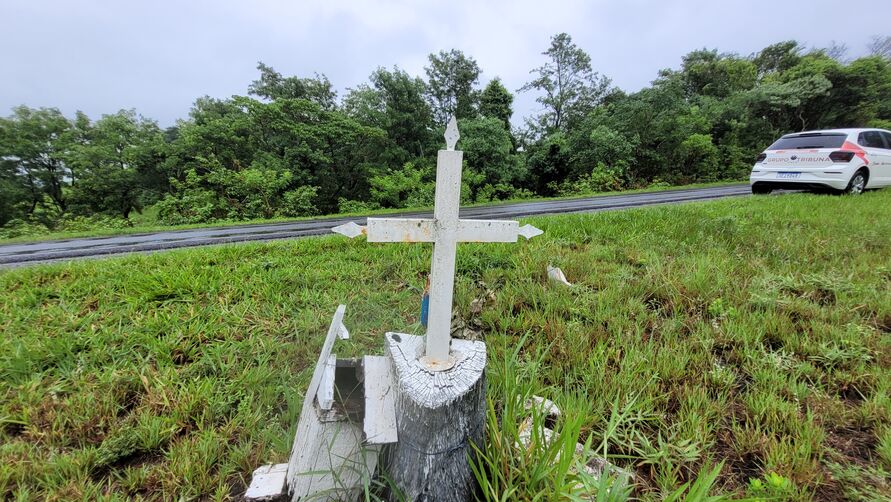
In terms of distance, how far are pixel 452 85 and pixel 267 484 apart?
19264 millimetres

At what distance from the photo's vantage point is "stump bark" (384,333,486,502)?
1.00 m

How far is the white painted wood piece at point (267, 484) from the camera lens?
1.14 meters

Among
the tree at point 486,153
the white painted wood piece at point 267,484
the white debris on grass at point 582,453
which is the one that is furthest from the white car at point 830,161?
the tree at point 486,153

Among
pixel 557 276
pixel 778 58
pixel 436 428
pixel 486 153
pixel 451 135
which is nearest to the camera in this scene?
pixel 436 428

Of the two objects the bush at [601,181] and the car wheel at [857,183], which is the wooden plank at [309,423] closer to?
the car wheel at [857,183]

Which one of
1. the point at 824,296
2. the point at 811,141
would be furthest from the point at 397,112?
the point at 824,296

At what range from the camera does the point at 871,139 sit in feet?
20.1

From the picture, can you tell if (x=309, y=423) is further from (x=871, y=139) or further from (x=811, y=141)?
(x=871, y=139)

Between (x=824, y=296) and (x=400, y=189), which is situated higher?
(x=400, y=189)

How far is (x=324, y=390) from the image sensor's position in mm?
1097

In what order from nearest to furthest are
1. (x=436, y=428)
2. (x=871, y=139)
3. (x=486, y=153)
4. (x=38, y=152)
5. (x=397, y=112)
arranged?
(x=436, y=428) < (x=871, y=139) < (x=486, y=153) < (x=397, y=112) < (x=38, y=152)

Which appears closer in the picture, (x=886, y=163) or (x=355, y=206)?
(x=886, y=163)

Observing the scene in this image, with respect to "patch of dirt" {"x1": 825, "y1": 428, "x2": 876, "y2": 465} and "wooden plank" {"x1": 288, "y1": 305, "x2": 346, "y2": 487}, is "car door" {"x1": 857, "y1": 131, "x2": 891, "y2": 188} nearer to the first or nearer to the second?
"patch of dirt" {"x1": 825, "y1": 428, "x2": 876, "y2": 465}

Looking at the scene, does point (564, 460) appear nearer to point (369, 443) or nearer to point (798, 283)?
point (369, 443)
